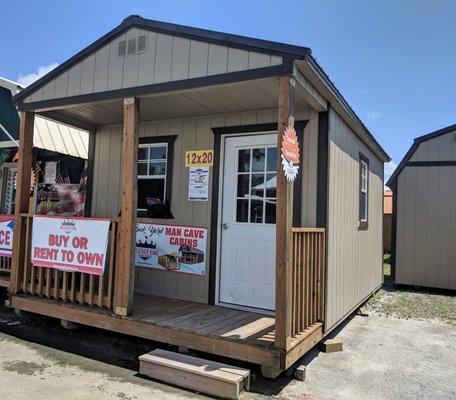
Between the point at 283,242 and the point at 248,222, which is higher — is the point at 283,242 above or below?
below

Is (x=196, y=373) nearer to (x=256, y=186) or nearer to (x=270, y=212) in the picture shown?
(x=270, y=212)

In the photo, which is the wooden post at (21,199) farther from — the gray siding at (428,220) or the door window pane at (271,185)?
the gray siding at (428,220)

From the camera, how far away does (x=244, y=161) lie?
538 centimetres

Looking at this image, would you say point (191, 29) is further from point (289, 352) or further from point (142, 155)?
point (289, 352)

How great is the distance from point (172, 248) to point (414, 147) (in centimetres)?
645

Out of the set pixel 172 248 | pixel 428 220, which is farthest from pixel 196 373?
pixel 428 220

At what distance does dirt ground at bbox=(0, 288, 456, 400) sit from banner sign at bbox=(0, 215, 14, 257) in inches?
39.7

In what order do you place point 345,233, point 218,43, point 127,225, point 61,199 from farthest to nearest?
point 61,199 → point 345,233 → point 127,225 → point 218,43

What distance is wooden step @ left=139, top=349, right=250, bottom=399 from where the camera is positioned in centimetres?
340

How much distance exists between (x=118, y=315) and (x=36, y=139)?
4.03m

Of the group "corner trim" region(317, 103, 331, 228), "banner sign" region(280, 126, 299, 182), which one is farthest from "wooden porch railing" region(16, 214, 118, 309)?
"corner trim" region(317, 103, 331, 228)

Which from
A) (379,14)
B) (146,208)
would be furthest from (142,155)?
(379,14)

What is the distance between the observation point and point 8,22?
9.23 m

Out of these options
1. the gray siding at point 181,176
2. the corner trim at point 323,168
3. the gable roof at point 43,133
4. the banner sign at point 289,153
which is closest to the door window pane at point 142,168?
the gray siding at point 181,176
